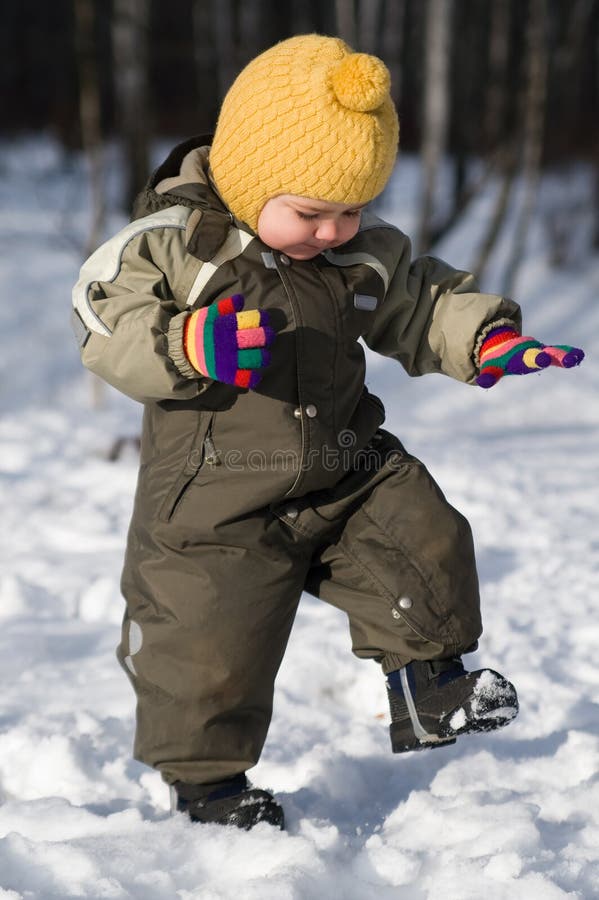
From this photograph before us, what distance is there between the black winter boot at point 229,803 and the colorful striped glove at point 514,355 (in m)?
0.97

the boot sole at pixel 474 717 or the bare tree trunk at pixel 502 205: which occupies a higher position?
the boot sole at pixel 474 717

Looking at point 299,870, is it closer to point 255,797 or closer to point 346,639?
point 255,797

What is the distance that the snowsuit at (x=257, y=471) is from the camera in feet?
6.66

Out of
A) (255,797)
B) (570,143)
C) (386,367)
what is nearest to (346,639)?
(255,797)

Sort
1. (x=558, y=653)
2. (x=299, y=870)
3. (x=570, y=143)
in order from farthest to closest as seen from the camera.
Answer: (x=570, y=143)
(x=558, y=653)
(x=299, y=870)

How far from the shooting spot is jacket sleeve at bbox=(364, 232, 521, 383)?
2.23 meters

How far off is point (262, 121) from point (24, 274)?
325 inches

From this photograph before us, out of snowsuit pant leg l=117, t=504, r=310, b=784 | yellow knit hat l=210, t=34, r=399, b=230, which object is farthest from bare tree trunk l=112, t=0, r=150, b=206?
snowsuit pant leg l=117, t=504, r=310, b=784

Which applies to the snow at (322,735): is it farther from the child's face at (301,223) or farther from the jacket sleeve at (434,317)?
the child's face at (301,223)

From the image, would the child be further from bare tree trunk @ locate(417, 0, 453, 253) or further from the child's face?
bare tree trunk @ locate(417, 0, 453, 253)

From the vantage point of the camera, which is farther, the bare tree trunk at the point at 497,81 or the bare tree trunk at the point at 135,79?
the bare tree trunk at the point at 497,81

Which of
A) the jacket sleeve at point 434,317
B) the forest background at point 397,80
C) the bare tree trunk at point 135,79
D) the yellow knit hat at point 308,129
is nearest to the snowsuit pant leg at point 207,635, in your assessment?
the jacket sleeve at point 434,317

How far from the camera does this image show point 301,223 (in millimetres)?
2025

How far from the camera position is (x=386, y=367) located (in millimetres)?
8680
